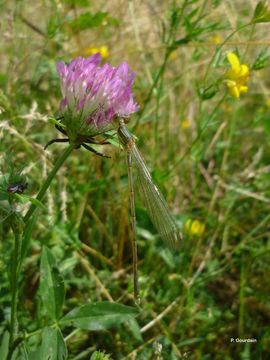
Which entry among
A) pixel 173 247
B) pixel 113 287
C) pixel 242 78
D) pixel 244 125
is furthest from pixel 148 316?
pixel 244 125

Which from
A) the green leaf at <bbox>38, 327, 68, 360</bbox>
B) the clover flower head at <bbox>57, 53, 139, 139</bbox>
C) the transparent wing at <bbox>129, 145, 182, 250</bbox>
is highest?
the clover flower head at <bbox>57, 53, 139, 139</bbox>

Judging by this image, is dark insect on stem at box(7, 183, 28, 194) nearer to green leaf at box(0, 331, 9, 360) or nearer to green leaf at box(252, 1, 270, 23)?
green leaf at box(0, 331, 9, 360)

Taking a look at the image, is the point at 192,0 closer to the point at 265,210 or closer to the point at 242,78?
the point at 242,78

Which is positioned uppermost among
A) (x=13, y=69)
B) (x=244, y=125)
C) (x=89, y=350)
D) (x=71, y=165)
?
(x=13, y=69)

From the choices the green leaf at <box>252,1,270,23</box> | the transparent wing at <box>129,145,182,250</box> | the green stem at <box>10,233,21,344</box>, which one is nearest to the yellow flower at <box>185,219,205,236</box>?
the transparent wing at <box>129,145,182,250</box>

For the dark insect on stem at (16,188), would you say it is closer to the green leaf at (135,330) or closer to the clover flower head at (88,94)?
the clover flower head at (88,94)
